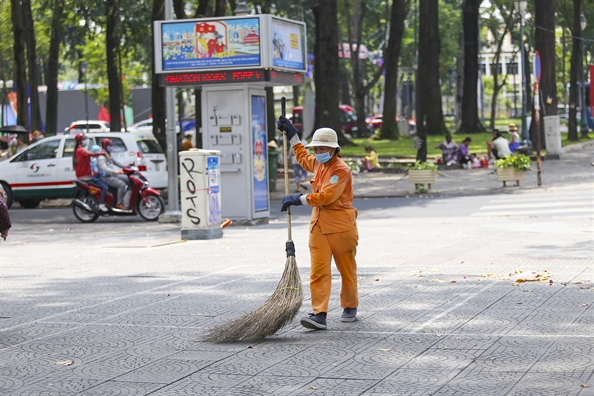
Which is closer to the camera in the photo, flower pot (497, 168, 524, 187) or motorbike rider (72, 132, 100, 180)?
motorbike rider (72, 132, 100, 180)

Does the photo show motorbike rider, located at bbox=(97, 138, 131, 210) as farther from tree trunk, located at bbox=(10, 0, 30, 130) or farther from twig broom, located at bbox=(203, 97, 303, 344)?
twig broom, located at bbox=(203, 97, 303, 344)

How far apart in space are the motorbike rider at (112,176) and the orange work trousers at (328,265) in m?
12.1

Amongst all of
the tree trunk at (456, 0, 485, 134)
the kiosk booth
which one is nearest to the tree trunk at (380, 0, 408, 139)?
the tree trunk at (456, 0, 485, 134)

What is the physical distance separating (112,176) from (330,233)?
485 inches

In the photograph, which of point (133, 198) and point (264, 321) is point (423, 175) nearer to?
point (133, 198)

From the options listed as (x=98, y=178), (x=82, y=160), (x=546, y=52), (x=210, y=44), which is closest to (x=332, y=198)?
(x=210, y=44)

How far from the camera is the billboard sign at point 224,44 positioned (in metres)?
17.7

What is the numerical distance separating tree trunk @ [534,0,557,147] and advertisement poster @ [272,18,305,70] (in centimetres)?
1540

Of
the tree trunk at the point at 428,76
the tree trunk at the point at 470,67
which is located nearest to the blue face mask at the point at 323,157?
the tree trunk at the point at 428,76

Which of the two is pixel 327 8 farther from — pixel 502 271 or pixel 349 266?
pixel 349 266

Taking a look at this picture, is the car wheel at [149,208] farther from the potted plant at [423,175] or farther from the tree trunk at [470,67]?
the tree trunk at [470,67]

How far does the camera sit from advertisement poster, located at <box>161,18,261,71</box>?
1781 cm

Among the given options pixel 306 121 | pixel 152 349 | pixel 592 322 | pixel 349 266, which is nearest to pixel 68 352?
pixel 152 349

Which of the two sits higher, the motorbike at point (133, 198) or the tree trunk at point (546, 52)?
the tree trunk at point (546, 52)
